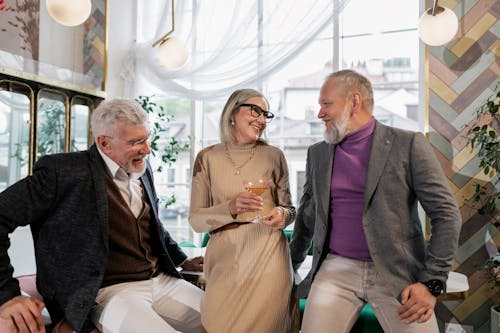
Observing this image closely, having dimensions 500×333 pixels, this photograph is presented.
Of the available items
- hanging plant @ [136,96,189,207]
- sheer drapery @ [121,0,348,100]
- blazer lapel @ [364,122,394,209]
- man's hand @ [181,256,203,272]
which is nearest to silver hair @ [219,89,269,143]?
blazer lapel @ [364,122,394,209]

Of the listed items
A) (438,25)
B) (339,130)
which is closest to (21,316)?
(339,130)

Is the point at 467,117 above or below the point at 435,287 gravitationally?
above

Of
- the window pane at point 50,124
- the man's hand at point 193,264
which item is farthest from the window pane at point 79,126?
the man's hand at point 193,264

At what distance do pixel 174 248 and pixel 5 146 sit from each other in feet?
6.53

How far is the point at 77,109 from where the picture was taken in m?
4.41

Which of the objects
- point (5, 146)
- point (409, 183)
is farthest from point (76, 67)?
point (409, 183)

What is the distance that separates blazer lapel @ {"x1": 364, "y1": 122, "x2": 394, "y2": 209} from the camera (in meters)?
1.97

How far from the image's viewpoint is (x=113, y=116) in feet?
6.88

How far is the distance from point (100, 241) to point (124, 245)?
147 millimetres

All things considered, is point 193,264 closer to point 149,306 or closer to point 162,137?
point 149,306

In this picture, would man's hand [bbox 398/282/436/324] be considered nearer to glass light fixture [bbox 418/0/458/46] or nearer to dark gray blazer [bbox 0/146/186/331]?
dark gray blazer [bbox 0/146/186/331]

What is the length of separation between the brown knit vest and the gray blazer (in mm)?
746

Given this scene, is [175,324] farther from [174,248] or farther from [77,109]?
[77,109]

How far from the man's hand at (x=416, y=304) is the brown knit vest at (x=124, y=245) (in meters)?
1.12
